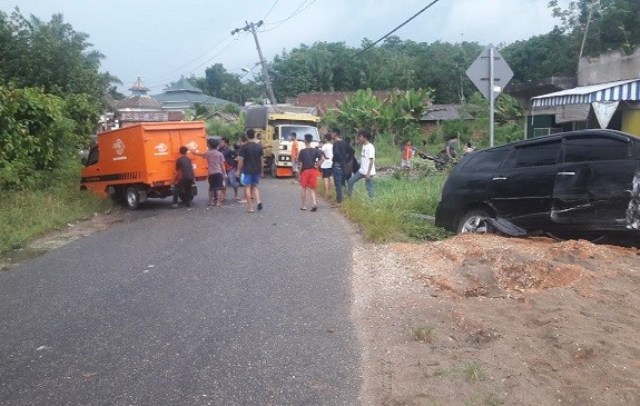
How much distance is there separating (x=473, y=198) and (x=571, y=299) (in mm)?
3582

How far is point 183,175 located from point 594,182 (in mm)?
10398

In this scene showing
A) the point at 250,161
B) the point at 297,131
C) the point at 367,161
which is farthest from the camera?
the point at 297,131

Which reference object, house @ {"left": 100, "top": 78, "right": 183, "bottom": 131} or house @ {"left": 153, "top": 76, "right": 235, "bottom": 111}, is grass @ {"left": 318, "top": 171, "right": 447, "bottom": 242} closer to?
house @ {"left": 100, "top": 78, "right": 183, "bottom": 131}

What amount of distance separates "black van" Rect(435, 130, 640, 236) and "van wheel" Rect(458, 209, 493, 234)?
0.01 metres

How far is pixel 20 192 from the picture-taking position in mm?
15836

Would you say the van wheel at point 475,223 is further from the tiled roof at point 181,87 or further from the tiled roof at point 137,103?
the tiled roof at point 181,87

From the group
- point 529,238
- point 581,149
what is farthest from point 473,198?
point 581,149

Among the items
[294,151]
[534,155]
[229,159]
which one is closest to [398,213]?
[534,155]

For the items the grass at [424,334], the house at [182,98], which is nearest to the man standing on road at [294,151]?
the grass at [424,334]

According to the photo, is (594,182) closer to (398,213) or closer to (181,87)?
(398,213)

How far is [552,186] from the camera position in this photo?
29.6ft

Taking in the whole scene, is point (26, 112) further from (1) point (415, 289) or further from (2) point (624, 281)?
(2) point (624, 281)

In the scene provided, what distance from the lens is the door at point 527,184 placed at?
9117 millimetres

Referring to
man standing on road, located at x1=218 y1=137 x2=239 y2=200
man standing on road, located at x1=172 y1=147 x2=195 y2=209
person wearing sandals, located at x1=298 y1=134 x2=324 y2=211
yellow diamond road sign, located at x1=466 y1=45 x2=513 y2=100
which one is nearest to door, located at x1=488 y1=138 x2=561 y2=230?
yellow diamond road sign, located at x1=466 y1=45 x2=513 y2=100
